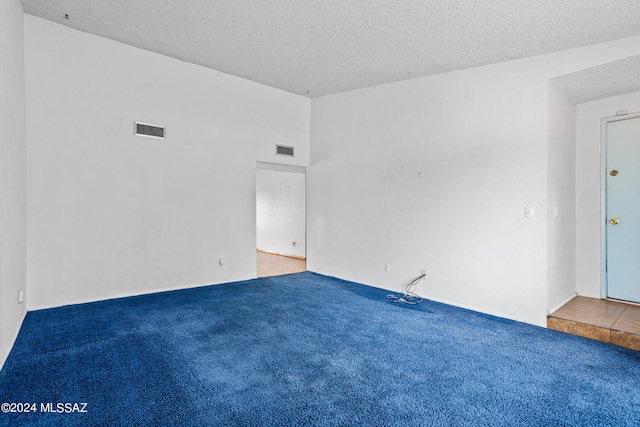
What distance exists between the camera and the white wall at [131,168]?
3785 millimetres

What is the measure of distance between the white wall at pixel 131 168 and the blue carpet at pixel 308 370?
2.31ft

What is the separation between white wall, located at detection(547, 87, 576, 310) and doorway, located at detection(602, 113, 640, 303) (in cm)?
31

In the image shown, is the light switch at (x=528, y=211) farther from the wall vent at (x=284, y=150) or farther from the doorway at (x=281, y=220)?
the doorway at (x=281, y=220)

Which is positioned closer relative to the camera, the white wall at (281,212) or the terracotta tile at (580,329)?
the terracotta tile at (580,329)

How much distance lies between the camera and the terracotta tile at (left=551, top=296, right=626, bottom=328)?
3252 millimetres

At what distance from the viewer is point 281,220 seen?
847 cm

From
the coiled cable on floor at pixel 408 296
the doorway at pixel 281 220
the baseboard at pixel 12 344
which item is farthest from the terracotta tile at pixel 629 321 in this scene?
the baseboard at pixel 12 344

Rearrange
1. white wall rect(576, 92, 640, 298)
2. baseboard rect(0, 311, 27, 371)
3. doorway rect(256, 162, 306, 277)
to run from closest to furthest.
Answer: baseboard rect(0, 311, 27, 371)
white wall rect(576, 92, 640, 298)
doorway rect(256, 162, 306, 277)

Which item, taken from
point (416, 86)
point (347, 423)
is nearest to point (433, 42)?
point (416, 86)

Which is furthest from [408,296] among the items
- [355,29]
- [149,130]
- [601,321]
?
[149,130]

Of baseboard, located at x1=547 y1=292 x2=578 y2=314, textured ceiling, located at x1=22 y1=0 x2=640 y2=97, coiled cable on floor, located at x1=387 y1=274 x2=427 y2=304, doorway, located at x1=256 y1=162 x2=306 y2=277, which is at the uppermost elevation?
textured ceiling, located at x1=22 y1=0 x2=640 y2=97

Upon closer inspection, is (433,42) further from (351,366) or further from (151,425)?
(151,425)

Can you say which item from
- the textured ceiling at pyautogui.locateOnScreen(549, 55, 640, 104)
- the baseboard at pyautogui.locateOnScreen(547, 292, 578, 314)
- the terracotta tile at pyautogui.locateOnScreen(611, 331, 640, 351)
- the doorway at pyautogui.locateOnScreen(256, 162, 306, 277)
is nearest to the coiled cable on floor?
the baseboard at pyautogui.locateOnScreen(547, 292, 578, 314)

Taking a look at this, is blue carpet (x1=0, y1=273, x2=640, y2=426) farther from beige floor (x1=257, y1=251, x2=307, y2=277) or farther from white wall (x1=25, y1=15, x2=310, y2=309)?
beige floor (x1=257, y1=251, x2=307, y2=277)
